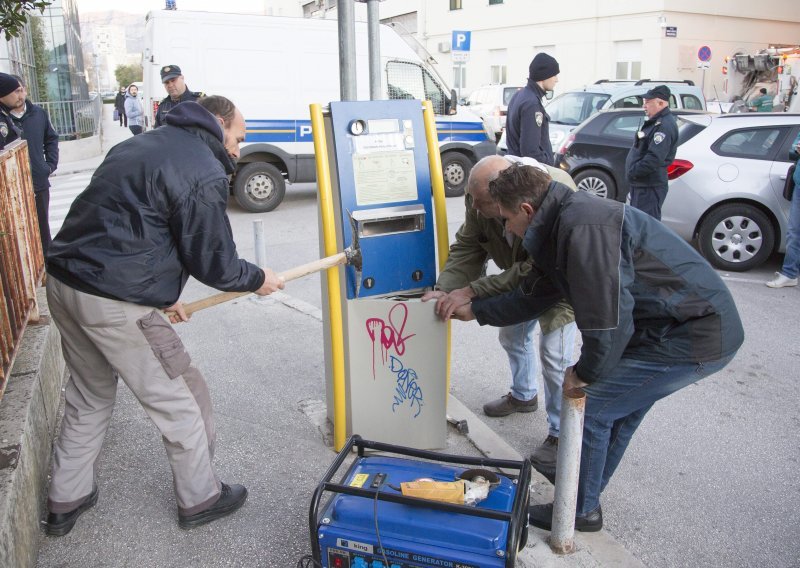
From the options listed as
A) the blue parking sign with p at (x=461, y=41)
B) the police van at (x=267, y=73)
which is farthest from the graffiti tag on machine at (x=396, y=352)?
the blue parking sign with p at (x=461, y=41)

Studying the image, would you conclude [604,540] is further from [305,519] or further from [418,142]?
[418,142]

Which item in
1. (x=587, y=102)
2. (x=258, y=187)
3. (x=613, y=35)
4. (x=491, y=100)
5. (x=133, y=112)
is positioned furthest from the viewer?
(x=613, y=35)

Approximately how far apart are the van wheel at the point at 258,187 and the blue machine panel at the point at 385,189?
697 cm

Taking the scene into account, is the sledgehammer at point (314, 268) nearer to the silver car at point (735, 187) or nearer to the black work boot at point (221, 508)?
the black work boot at point (221, 508)

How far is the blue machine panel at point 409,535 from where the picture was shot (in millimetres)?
2230

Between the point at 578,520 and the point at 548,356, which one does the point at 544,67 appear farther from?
the point at 578,520

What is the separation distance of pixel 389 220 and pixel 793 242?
4.75 m

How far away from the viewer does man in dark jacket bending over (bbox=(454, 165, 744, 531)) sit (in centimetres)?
227

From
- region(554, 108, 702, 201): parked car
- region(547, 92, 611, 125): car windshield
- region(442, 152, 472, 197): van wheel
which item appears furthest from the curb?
region(547, 92, 611, 125): car windshield

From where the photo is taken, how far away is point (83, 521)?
2.90m

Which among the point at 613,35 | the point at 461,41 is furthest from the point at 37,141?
the point at 613,35

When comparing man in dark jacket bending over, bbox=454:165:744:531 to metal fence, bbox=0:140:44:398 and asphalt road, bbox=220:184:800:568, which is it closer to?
asphalt road, bbox=220:184:800:568

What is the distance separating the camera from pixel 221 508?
2.91 metres

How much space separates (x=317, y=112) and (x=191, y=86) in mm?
6865
